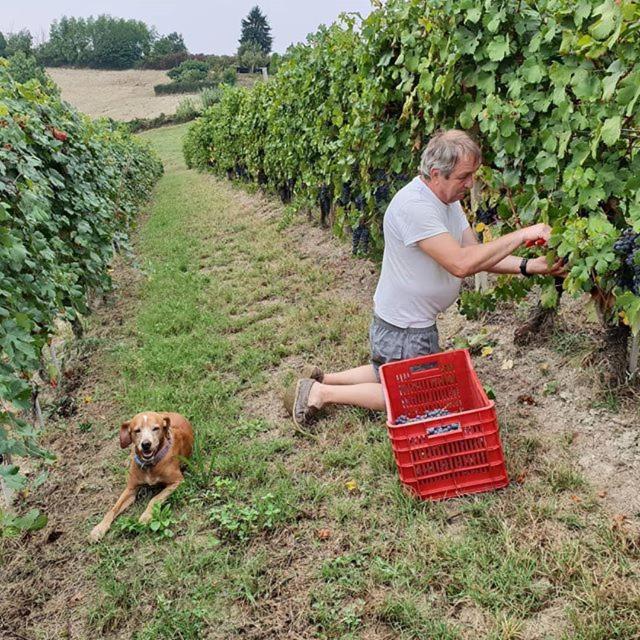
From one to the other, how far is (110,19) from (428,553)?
97.3 meters

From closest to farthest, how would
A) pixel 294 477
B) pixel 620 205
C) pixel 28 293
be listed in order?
pixel 620 205 → pixel 294 477 → pixel 28 293

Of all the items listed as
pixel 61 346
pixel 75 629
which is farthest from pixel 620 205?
pixel 61 346

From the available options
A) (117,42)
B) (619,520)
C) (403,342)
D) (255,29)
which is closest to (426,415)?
(403,342)

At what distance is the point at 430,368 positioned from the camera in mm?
3254

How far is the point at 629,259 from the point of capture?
2.37 meters

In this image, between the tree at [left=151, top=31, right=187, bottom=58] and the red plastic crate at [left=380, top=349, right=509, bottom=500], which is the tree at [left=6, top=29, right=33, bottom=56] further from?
the red plastic crate at [left=380, top=349, right=509, bottom=500]

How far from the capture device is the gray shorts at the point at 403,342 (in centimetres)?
333

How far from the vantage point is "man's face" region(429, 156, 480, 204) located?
2.88 meters

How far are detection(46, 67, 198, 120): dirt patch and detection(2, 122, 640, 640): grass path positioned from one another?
2060 inches

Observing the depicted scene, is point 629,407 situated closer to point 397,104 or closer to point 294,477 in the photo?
point 294,477

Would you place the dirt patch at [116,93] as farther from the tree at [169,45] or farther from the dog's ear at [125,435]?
the dog's ear at [125,435]

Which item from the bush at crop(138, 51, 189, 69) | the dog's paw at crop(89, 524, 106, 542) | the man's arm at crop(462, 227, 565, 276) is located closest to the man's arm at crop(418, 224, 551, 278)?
the man's arm at crop(462, 227, 565, 276)

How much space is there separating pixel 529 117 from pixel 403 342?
135 cm

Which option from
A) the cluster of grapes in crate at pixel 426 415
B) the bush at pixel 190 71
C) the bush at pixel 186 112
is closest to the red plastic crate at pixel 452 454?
the cluster of grapes in crate at pixel 426 415
